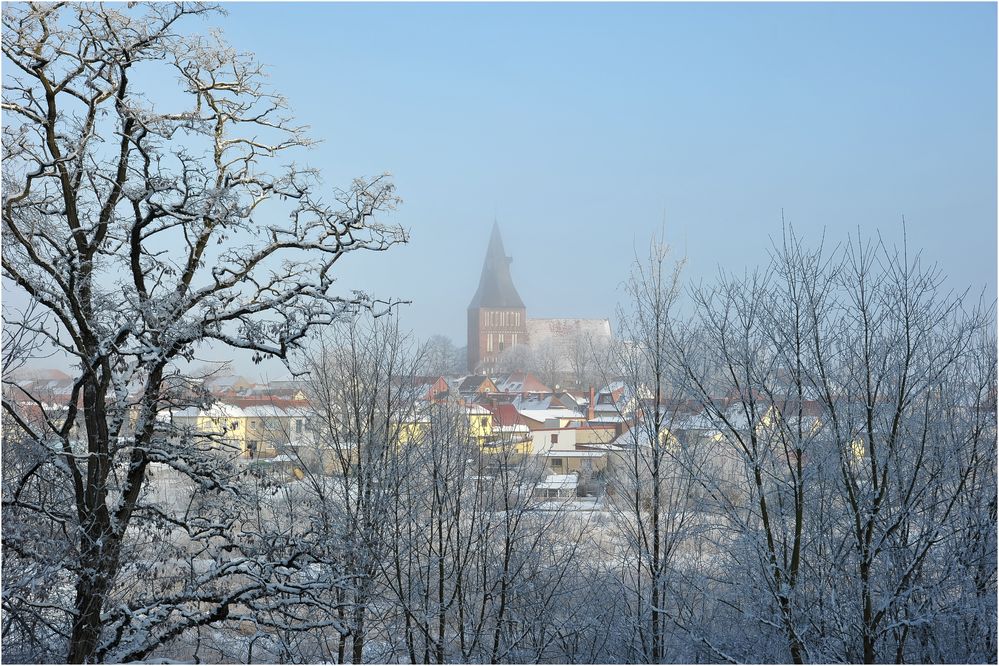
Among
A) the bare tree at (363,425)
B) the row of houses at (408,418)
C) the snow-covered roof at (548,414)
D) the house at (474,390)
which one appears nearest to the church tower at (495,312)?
the house at (474,390)

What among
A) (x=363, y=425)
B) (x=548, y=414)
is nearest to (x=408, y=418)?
(x=363, y=425)

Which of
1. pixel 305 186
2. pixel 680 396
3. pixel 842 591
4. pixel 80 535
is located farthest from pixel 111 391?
pixel 842 591

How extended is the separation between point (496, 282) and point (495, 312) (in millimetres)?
3728

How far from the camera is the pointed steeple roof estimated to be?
257 ft

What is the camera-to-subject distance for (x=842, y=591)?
7645mm

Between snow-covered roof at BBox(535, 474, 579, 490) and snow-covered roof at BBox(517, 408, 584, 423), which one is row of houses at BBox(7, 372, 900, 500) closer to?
snow-covered roof at BBox(535, 474, 579, 490)

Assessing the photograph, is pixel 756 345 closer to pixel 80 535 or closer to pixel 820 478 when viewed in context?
pixel 820 478

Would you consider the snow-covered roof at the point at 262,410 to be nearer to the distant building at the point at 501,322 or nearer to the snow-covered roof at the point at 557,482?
the snow-covered roof at the point at 557,482

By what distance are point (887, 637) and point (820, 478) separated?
1880 millimetres

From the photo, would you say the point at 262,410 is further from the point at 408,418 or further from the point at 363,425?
the point at 363,425

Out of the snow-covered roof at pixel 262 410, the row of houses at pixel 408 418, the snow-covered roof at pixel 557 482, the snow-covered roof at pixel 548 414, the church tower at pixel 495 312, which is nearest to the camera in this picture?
the row of houses at pixel 408 418

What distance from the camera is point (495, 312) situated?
77.1 meters

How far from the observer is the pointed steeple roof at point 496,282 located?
78.2 metres

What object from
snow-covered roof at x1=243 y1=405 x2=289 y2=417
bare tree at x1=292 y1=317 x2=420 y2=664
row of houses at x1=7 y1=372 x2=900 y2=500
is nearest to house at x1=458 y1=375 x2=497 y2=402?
row of houses at x1=7 y1=372 x2=900 y2=500
